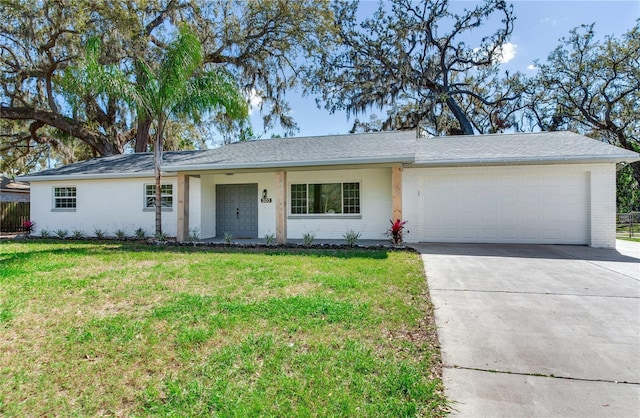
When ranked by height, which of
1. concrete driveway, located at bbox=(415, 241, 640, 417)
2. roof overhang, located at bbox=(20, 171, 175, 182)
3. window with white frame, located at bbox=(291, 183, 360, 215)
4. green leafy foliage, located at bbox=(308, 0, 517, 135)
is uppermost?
green leafy foliage, located at bbox=(308, 0, 517, 135)

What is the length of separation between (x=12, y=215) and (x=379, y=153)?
17.8m

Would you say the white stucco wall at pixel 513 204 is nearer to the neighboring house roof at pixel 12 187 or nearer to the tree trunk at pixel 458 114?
the tree trunk at pixel 458 114

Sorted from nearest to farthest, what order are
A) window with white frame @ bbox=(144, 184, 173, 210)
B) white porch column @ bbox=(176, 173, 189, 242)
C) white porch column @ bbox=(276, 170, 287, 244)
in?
white porch column @ bbox=(276, 170, 287, 244) → white porch column @ bbox=(176, 173, 189, 242) → window with white frame @ bbox=(144, 184, 173, 210)

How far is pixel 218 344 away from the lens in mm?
3506

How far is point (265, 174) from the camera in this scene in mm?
12406

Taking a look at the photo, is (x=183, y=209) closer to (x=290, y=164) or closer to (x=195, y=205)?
(x=195, y=205)

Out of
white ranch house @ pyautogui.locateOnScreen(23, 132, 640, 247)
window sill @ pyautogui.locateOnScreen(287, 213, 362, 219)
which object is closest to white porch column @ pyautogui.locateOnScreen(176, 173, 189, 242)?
white ranch house @ pyautogui.locateOnScreen(23, 132, 640, 247)

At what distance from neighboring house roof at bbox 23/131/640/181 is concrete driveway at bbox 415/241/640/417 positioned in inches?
144

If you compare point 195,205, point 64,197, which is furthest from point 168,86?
point 64,197

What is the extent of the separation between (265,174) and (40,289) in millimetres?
7856

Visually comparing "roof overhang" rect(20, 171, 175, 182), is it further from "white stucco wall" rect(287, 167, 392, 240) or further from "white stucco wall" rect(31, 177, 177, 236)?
"white stucco wall" rect(287, 167, 392, 240)

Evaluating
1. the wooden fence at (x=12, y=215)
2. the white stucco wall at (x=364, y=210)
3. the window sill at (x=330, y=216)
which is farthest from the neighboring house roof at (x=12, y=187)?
the white stucco wall at (x=364, y=210)

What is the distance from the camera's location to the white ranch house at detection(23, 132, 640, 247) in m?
9.92

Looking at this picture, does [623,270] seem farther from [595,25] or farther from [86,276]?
[595,25]
